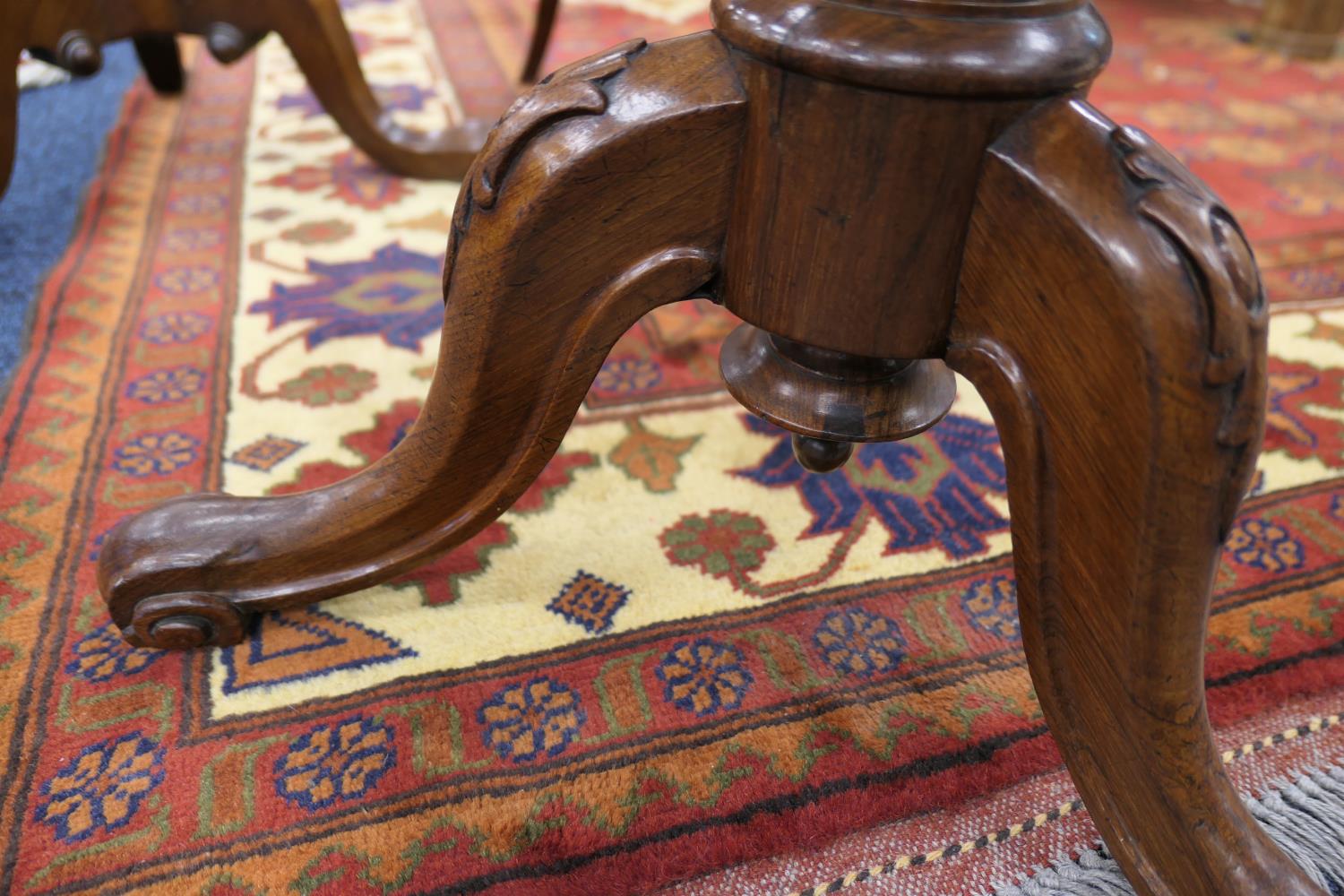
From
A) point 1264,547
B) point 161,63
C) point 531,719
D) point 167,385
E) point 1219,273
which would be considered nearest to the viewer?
point 1219,273

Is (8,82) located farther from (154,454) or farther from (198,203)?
(154,454)

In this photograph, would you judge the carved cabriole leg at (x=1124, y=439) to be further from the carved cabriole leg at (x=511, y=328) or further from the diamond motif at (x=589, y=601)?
the diamond motif at (x=589, y=601)

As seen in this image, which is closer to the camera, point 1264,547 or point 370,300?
point 1264,547

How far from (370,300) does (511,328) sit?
1.93 ft

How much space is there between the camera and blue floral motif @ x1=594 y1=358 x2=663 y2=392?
850mm

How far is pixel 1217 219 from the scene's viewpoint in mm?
319

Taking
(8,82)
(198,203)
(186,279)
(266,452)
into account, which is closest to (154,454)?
(266,452)

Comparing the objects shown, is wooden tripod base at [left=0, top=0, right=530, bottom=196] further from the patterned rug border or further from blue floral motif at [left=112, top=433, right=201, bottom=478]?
the patterned rug border

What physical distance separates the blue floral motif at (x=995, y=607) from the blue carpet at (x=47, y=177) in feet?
2.51

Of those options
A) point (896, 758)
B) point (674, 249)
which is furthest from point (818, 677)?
point (674, 249)

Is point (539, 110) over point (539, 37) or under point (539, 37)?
over

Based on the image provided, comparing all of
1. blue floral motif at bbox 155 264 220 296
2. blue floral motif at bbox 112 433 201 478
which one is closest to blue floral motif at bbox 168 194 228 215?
blue floral motif at bbox 155 264 220 296

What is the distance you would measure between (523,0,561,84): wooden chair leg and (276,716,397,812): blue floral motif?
1.15 m

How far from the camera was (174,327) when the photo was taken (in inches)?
35.4
